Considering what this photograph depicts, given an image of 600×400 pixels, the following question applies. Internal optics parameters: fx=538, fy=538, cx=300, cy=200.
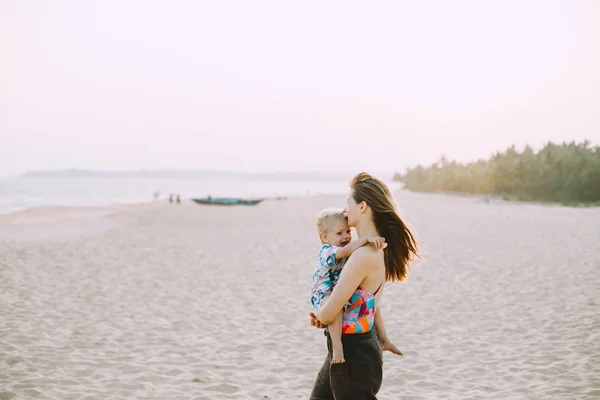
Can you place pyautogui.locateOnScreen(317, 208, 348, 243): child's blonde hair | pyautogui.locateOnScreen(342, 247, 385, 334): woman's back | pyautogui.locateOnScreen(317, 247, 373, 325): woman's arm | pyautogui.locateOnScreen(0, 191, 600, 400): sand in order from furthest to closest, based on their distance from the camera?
pyautogui.locateOnScreen(0, 191, 600, 400): sand
pyautogui.locateOnScreen(317, 208, 348, 243): child's blonde hair
pyautogui.locateOnScreen(342, 247, 385, 334): woman's back
pyautogui.locateOnScreen(317, 247, 373, 325): woman's arm

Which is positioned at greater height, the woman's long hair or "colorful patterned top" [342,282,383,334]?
the woman's long hair

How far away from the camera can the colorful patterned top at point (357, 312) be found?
2766 millimetres

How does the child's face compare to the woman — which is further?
the child's face

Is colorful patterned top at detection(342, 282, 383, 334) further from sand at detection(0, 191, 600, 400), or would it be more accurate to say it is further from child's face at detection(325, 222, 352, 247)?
sand at detection(0, 191, 600, 400)

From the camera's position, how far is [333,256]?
2783 millimetres

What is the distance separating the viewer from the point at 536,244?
17.6 m

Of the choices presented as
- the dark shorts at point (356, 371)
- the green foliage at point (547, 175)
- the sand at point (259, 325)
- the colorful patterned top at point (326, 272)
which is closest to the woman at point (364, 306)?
the dark shorts at point (356, 371)

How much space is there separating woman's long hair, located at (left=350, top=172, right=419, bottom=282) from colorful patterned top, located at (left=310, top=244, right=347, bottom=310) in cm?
27

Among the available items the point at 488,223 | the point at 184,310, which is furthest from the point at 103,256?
the point at 488,223

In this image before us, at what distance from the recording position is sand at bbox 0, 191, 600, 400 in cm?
569

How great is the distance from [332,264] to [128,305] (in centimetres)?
740

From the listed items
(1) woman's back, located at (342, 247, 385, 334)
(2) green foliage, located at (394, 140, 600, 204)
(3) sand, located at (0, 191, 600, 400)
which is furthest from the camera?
(2) green foliage, located at (394, 140, 600, 204)

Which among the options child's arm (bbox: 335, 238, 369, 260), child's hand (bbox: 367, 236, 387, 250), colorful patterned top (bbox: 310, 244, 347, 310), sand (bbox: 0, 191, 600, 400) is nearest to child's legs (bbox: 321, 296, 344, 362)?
colorful patterned top (bbox: 310, 244, 347, 310)

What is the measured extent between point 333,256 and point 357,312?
0.31 meters
